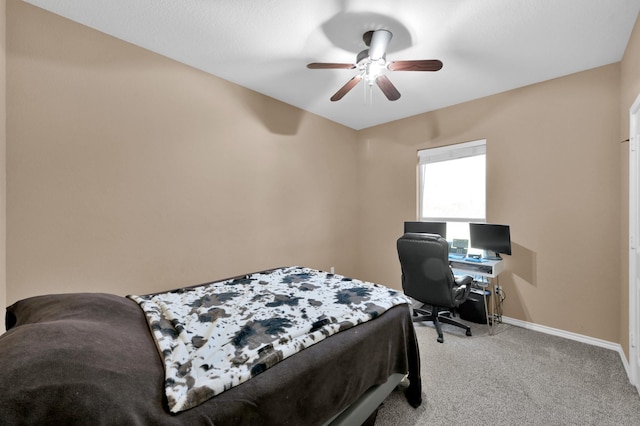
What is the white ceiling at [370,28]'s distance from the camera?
185 cm

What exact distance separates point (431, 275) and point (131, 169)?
2846 millimetres

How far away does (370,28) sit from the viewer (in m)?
2.05

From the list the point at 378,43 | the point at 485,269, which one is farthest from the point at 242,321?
the point at 485,269

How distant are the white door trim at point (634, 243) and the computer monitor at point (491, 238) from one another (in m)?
0.93

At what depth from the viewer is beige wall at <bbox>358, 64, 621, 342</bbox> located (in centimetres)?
254

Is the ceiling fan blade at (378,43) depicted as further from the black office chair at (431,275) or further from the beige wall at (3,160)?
the beige wall at (3,160)

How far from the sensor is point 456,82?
2893 millimetres

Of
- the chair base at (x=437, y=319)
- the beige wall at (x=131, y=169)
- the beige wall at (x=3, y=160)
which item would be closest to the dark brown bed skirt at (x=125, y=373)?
the beige wall at (x=3, y=160)

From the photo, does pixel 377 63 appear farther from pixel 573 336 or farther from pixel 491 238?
pixel 573 336

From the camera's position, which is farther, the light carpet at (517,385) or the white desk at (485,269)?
the white desk at (485,269)

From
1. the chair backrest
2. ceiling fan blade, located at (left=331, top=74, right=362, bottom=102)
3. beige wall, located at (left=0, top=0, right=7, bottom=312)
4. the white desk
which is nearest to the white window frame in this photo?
the white desk

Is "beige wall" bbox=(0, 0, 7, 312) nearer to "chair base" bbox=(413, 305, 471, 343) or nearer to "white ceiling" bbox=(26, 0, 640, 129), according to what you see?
"white ceiling" bbox=(26, 0, 640, 129)

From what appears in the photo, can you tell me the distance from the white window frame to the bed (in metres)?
2.31

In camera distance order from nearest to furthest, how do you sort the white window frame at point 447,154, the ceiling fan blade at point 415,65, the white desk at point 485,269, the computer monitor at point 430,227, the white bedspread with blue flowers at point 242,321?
the white bedspread with blue flowers at point 242,321, the ceiling fan blade at point 415,65, the white desk at point 485,269, the white window frame at point 447,154, the computer monitor at point 430,227
